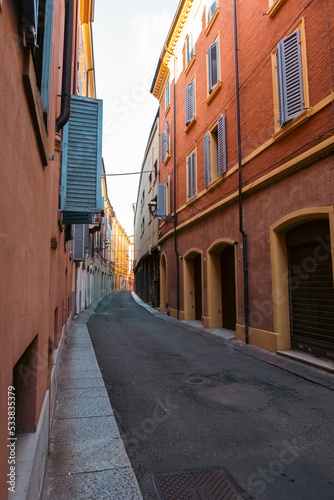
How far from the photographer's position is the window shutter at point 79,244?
13.3 m

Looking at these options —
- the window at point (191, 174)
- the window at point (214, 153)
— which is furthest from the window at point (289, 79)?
the window at point (191, 174)

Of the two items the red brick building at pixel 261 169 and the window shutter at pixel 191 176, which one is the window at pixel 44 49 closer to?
the red brick building at pixel 261 169

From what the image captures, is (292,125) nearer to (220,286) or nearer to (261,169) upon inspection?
(261,169)

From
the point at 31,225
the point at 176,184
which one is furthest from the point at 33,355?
the point at 176,184

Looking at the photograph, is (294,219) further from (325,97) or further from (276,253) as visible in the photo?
(325,97)

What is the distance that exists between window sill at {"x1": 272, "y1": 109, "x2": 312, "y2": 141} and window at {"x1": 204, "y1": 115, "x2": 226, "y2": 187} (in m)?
3.35

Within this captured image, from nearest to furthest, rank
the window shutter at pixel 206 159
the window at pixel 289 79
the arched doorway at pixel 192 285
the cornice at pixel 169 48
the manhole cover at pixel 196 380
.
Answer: the manhole cover at pixel 196 380
the window at pixel 289 79
the window shutter at pixel 206 159
the arched doorway at pixel 192 285
the cornice at pixel 169 48

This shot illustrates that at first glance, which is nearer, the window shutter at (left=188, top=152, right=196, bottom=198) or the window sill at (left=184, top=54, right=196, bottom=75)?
the window shutter at (left=188, top=152, right=196, bottom=198)

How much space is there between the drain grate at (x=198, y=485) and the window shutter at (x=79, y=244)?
10972 millimetres

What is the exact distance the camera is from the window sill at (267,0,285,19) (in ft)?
26.8

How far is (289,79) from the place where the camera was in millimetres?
7691

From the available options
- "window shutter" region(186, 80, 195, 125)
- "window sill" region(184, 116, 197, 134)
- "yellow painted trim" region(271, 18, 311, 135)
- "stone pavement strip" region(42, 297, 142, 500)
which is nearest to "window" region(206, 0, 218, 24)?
"window shutter" region(186, 80, 195, 125)

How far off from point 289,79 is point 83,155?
16.8 ft

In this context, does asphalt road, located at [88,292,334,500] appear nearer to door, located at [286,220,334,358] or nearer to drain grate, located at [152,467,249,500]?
drain grate, located at [152,467,249,500]
